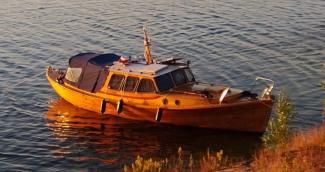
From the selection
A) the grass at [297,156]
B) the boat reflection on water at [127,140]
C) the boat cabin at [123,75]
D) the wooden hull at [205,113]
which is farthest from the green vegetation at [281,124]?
the boat cabin at [123,75]

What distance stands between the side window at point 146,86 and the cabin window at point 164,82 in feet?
1.08

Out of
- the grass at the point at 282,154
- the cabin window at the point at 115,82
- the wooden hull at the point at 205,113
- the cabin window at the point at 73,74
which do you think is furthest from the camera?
the cabin window at the point at 73,74

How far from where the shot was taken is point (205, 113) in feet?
83.1

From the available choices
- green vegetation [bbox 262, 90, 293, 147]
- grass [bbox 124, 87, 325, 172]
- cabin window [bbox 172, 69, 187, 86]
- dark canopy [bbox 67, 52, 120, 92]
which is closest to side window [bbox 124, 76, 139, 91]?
dark canopy [bbox 67, 52, 120, 92]

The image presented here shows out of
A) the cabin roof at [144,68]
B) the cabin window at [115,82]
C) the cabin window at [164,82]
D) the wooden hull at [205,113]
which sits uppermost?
the cabin roof at [144,68]

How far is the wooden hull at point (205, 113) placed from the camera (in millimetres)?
24545

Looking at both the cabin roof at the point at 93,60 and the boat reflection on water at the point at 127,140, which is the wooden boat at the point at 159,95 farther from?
the boat reflection on water at the point at 127,140

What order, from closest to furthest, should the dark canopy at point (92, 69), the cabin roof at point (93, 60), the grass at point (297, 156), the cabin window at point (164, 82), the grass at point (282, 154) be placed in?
the grass at point (297, 156) → the grass at point (282, 154) → the cabin window at point (164, 82) → the dark canopy at point (92, 69) → the cabin roof at point (93, 60)

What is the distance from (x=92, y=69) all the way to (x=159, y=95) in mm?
4578

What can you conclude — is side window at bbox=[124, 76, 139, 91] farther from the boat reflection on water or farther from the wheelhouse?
the boat reflection on water

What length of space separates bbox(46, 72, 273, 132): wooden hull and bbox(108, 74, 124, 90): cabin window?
0.55 meters

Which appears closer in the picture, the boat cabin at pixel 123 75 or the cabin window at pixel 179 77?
the boat cabin at pixel 123 75

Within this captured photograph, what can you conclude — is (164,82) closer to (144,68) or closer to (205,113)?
(144,68)

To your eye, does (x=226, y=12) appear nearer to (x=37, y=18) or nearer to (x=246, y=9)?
(x=246, y=9)
